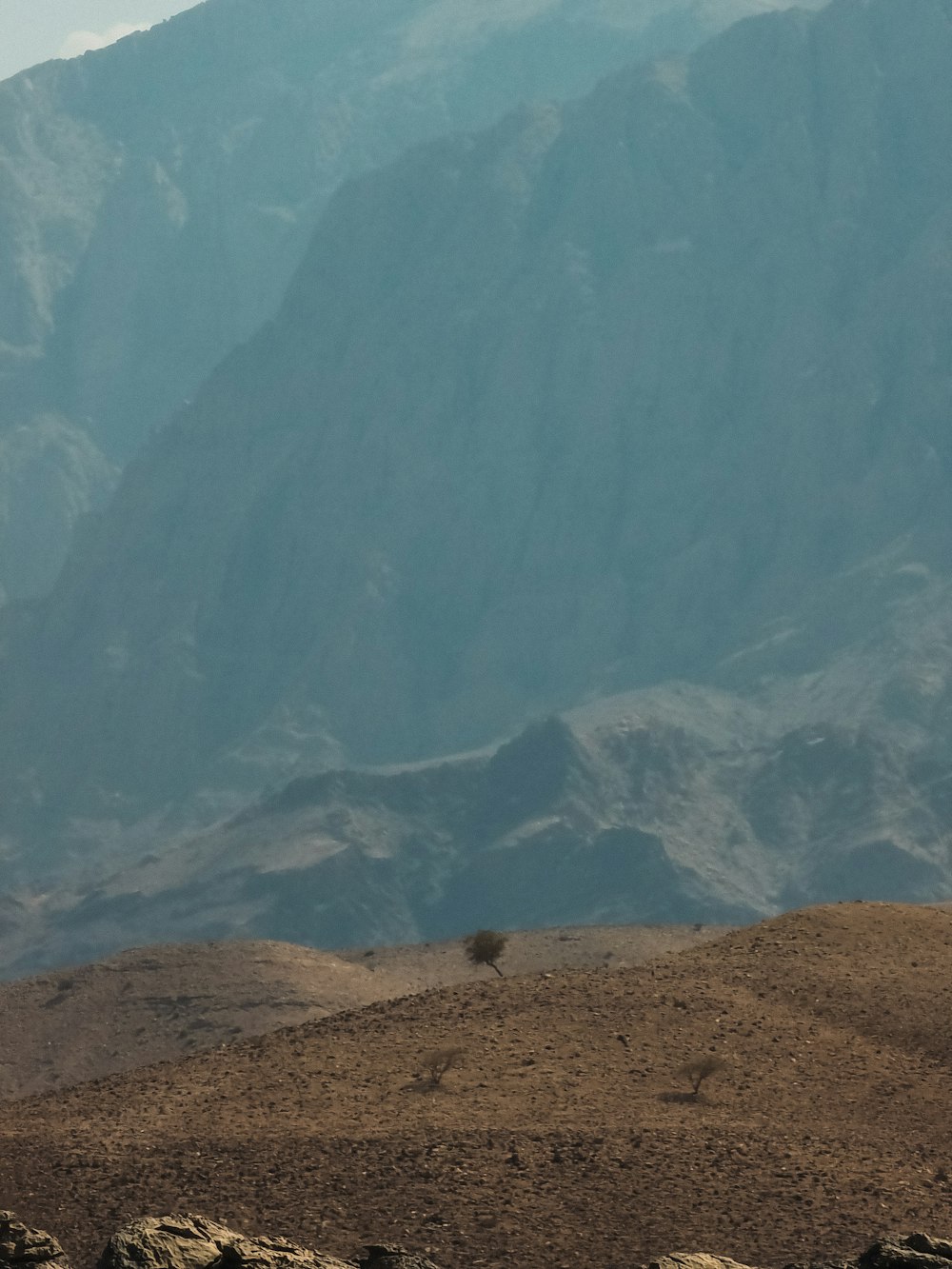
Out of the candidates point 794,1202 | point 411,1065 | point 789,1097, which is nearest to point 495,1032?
point 411,1065

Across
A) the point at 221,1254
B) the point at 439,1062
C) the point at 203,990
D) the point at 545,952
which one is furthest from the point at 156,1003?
the point at 221,1254

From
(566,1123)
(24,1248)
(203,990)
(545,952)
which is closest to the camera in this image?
(24,1248)


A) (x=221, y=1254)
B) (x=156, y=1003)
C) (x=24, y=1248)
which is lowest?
(x=156, y=1003)

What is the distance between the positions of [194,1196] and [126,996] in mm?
36820

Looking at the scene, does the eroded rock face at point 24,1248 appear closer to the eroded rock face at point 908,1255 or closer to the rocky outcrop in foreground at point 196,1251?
the rocky outcrop in foreground at point 196,1251

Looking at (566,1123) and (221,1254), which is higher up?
(221,1254)

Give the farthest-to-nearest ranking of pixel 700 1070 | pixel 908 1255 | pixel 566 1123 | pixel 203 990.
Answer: pixel 203 990
pixel 700 1070
pixel 566 1123
pixel 908 1255

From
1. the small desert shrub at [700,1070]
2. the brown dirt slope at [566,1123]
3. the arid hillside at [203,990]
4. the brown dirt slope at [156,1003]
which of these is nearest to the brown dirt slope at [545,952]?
the arid hillside at [203,990]

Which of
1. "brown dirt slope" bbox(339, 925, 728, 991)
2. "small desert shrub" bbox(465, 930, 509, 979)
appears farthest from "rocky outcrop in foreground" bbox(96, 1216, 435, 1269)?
"brown dirt slope" bbox(339, 925, 728, 991)

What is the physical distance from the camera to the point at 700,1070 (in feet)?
115

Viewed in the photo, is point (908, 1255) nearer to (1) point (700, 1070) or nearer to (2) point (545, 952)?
(1) point (700, 1070)

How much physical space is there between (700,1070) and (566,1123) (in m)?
3.14

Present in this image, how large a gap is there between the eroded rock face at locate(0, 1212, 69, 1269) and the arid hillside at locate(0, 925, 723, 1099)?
119 feet

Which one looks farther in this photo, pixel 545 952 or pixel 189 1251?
pixel 545 952
